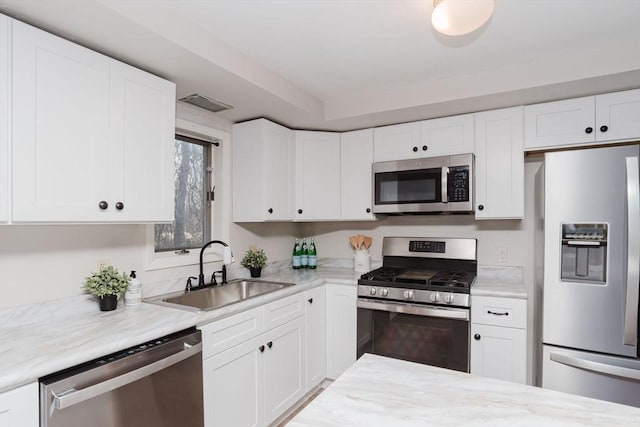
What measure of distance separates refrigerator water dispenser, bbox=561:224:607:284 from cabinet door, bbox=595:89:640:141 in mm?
621

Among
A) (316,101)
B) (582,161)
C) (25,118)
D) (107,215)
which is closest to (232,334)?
(107,215)

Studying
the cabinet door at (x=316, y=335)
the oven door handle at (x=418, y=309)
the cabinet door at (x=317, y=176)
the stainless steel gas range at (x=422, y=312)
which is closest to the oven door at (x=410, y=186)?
the cabinet door at (x=317, y=176)

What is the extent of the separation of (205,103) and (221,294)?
1304 millimetres

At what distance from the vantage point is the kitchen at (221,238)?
5.24ft

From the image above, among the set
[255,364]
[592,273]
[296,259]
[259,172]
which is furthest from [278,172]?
[592,273]

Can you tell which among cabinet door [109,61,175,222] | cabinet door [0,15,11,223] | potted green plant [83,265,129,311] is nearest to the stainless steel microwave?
cabinet door [109,61,175,222]

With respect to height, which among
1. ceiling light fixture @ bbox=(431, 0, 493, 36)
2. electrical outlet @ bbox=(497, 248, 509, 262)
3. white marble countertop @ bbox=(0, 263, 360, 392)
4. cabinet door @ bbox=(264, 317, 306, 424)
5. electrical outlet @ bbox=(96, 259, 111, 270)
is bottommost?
cabinet door @ bbox=(264, 317, 306, 424)

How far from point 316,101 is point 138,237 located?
5.13 feet

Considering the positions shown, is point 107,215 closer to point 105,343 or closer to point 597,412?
point 105,343

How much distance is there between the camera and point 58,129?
1.43 metres

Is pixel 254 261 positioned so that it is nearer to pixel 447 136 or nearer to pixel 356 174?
pixel 356 174

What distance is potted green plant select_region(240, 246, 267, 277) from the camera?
2744mm

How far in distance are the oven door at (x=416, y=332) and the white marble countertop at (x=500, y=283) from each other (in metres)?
0.19

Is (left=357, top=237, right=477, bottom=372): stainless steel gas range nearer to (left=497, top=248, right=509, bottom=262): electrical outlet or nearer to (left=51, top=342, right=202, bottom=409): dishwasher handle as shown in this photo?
(left=497, top=248, right=509, bottom=262): electrical outlet
